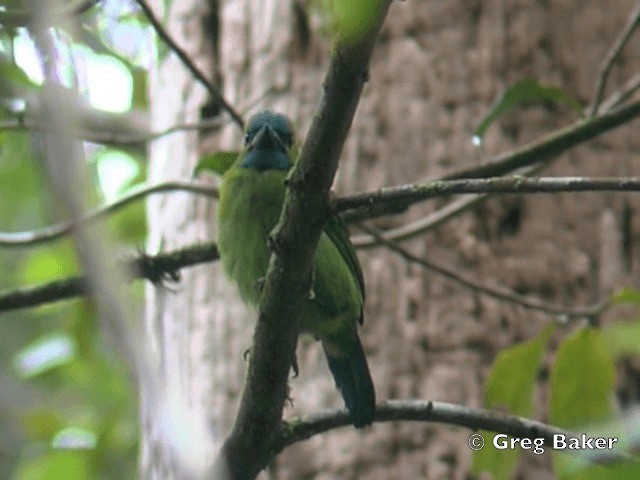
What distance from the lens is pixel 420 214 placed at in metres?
3.67

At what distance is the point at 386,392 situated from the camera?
3520 mm

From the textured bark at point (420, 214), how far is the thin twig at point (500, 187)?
173 cm

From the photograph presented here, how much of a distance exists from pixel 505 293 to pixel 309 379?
2.56 feet

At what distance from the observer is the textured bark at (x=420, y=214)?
11.6ft

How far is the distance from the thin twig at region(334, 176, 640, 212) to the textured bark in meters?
1.73

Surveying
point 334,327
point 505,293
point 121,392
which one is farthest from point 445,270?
point 121,392

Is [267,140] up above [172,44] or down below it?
below

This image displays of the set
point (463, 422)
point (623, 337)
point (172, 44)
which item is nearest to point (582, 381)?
point (623, 337)

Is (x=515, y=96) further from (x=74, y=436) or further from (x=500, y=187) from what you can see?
(x=74, y=436)

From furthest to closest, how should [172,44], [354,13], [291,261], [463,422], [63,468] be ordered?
[63,468] → [172,44] → [463,422] → [291,261] → [354,13]

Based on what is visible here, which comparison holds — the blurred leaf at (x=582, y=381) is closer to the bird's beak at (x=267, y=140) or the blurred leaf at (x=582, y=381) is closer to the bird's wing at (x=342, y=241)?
the bird's wing at (x=342, y=241)

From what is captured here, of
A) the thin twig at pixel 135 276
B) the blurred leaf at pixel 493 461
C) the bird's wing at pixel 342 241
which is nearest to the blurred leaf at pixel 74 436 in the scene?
the thin twig at pixel 135 276

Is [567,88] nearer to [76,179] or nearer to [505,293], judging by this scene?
[505,293]

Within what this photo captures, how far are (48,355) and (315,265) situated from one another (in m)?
2.48
